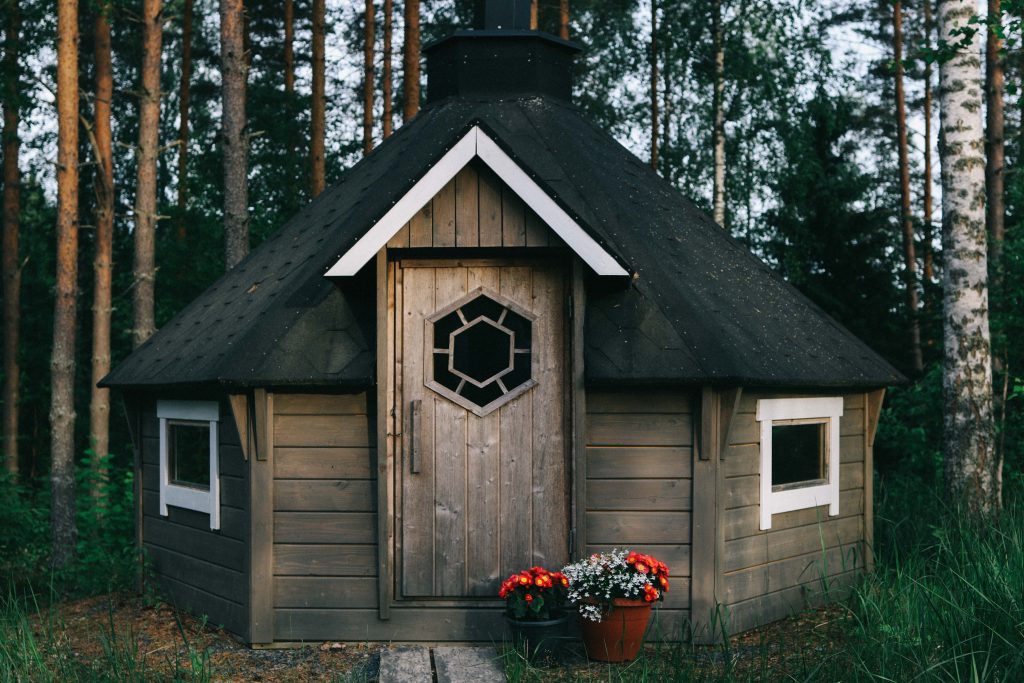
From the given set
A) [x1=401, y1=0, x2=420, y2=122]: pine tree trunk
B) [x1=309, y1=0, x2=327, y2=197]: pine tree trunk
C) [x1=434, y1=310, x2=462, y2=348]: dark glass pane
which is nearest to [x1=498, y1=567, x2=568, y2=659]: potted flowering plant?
[x1=434, y1=310, x2=462, y2=348]: dark glass pane

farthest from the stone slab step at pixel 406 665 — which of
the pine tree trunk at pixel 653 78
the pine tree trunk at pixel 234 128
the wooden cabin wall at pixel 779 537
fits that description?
the pine tree trunk at pixel 653 78

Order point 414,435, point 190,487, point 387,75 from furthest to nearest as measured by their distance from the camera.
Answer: point 387,75
point 190,487
point 414,435

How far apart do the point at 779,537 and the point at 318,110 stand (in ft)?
35.5

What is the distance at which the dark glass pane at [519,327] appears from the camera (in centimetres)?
650

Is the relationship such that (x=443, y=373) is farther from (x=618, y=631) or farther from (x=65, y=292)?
(x=65, y=292)

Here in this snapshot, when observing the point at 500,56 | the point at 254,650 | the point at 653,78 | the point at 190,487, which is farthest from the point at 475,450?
the point at 653,78

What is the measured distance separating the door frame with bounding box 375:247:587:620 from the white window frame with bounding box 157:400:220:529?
1352mm

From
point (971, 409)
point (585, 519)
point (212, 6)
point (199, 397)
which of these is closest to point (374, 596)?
point (585, 519)

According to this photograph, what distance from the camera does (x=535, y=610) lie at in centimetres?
581

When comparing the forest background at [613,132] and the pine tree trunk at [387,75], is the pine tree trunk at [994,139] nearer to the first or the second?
the forest background at [613,132]

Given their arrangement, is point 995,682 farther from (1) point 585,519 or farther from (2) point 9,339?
(2) point 9,339

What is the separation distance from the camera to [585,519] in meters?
6.39

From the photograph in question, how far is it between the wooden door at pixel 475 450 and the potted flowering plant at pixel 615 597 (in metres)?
0.51

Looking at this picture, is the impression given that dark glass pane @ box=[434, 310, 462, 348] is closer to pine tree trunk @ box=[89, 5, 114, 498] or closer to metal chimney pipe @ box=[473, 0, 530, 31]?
metal chimney pipe @ box=[473, 0, 530, 31]
